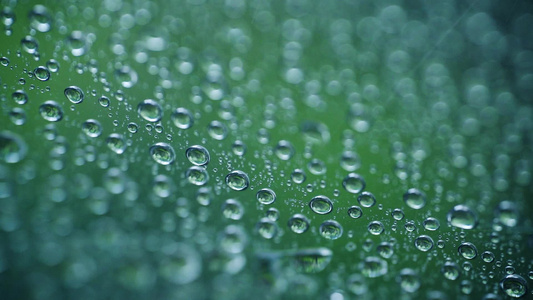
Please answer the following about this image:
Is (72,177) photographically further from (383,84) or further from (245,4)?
(383,84)

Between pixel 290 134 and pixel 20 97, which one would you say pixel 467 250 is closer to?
pixel 290 134

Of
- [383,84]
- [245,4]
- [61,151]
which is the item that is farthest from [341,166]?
[61,151]

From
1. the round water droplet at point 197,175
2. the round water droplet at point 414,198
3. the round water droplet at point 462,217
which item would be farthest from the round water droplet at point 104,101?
the round water droplet at point 462,217

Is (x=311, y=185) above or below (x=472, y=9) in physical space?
below

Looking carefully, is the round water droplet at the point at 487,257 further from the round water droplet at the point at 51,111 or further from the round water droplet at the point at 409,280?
Result: the round water droplet at the point at 51,111

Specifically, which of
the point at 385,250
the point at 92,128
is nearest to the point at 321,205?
the point at 385,250
